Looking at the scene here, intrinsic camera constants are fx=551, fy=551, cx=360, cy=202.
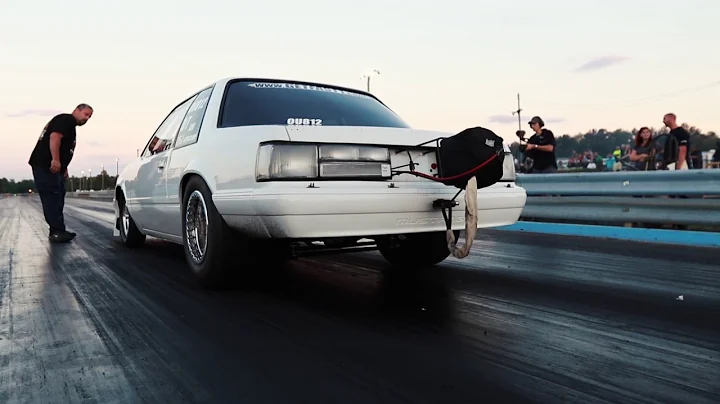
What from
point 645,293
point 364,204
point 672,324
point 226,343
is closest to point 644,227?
point 645,293

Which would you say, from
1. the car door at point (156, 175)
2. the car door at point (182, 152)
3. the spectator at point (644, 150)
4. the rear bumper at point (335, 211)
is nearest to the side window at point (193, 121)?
the car door at point (182, 152)

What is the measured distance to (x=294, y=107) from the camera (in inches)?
155

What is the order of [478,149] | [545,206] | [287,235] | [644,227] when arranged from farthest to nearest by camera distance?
1. [545,206]
2. [644,227]
3. [478,149]
4. [287,235]

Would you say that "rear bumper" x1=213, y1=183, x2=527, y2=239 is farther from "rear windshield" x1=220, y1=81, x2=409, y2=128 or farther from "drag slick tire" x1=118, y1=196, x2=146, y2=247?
"drag slick tire" x1=118, y1=196, x2=146, y2=247

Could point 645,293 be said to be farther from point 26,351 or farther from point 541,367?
point 26,351

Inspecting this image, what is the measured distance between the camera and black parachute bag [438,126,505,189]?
10.9 feet

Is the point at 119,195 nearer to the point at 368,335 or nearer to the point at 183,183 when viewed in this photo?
the point at 183,183

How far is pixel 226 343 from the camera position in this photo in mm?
2594

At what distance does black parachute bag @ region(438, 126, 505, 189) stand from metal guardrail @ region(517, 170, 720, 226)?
4346mm

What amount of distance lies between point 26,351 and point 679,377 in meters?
2.81

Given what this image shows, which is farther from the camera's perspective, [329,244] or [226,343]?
[329,244]

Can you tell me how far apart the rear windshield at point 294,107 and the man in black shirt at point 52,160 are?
168 inches

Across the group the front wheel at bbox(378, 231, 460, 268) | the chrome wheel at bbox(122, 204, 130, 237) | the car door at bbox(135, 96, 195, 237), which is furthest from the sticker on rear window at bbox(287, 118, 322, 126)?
the chrome wheel at bbox(122, 204, 130, 237)

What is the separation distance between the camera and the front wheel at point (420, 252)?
4396 millimetres
